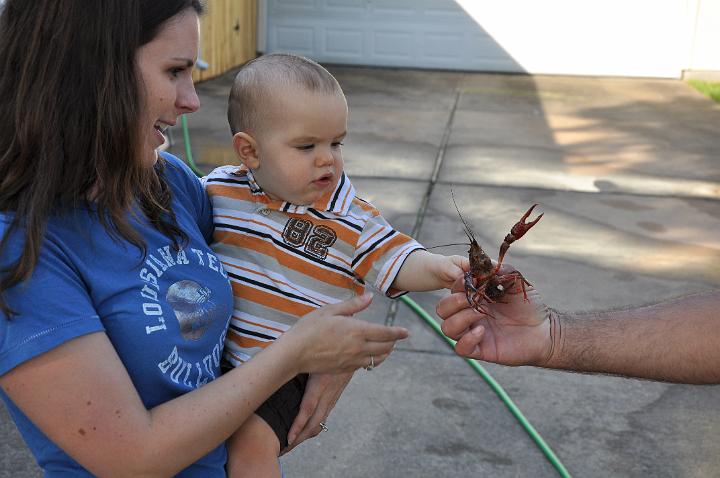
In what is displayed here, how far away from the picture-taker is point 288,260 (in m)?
2.19

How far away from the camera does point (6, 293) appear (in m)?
1.54

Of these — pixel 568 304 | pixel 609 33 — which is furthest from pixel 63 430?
pixel 609 33

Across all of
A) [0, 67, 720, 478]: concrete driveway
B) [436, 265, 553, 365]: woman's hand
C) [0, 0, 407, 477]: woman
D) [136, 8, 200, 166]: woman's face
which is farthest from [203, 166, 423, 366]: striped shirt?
[0, 67, 720, 478]: concrete driveway

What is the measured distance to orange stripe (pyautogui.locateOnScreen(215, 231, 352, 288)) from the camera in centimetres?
219

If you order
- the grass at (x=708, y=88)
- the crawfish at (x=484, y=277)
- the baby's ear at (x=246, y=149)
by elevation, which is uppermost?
the baby's ear at (x=246, y=149)

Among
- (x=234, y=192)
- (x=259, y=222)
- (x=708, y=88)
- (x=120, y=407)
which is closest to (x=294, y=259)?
(x=259, y=222)

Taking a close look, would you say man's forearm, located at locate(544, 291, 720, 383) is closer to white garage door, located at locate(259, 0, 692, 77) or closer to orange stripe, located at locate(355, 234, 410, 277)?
orange stripe, located at locate(355, 234, 410, 277)

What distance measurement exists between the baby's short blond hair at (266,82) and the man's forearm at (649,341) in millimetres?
906

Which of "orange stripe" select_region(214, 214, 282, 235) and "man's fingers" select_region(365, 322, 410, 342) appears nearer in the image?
"man's fingers" select_region(365, 322, 410, 342)

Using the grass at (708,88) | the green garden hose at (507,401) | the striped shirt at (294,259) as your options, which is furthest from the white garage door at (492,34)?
the striped shirt at (294,259)

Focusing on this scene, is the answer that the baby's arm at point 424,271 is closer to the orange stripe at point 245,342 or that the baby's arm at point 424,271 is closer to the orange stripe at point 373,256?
the orange stripe at point 373,256

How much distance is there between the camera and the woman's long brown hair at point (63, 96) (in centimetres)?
163

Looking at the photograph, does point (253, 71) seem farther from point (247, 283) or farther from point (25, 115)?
point (25, 115)

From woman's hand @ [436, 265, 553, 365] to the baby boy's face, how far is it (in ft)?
1.54
